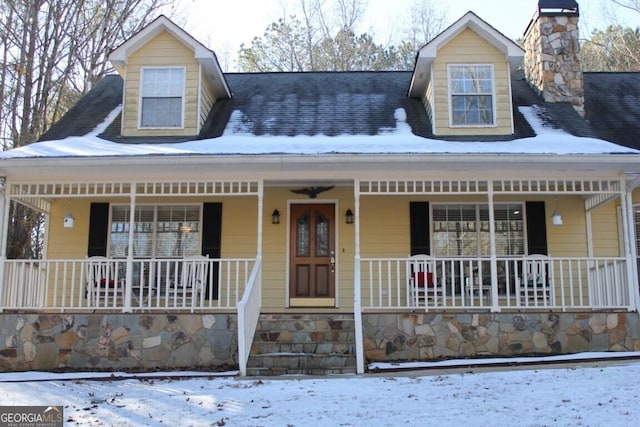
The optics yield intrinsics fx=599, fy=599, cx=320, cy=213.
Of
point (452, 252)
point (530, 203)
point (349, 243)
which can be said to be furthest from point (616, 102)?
point (349, 243)

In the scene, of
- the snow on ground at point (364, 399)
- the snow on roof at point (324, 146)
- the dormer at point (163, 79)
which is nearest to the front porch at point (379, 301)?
the snow on roof at point (324, 146)

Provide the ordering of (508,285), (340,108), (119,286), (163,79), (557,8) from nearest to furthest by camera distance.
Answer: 1. (508,285)
2. (119,286)
3. (163,79)
4. (340,108)
5. (557,8)

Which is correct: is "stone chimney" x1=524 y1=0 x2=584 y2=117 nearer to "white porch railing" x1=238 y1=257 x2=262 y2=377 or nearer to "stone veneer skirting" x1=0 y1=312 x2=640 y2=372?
"stone veneer skirting" x1=0 y1=312 x2=640 y2=372

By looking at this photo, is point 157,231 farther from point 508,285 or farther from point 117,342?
point 508,285

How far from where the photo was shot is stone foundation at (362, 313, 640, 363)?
7.94m

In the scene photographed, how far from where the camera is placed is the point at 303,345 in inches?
309

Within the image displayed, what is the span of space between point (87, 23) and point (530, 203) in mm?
13785

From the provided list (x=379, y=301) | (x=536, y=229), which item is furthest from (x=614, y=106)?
(x=379, y=301)

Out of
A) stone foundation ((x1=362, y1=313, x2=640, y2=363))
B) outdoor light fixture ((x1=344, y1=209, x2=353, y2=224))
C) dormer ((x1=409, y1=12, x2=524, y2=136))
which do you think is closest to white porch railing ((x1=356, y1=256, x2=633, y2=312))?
stone foundation ((x1=362, y1=313, x2=640, y2=363))

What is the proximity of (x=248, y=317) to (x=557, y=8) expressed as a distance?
8.34 meters

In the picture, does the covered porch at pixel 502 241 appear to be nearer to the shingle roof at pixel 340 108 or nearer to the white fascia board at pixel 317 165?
the white fascia board at pixel 317 165

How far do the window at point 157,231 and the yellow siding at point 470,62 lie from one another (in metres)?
4.43

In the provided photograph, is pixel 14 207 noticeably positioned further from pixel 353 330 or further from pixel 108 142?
pixel 353 330

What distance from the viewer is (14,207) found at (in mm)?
15031
